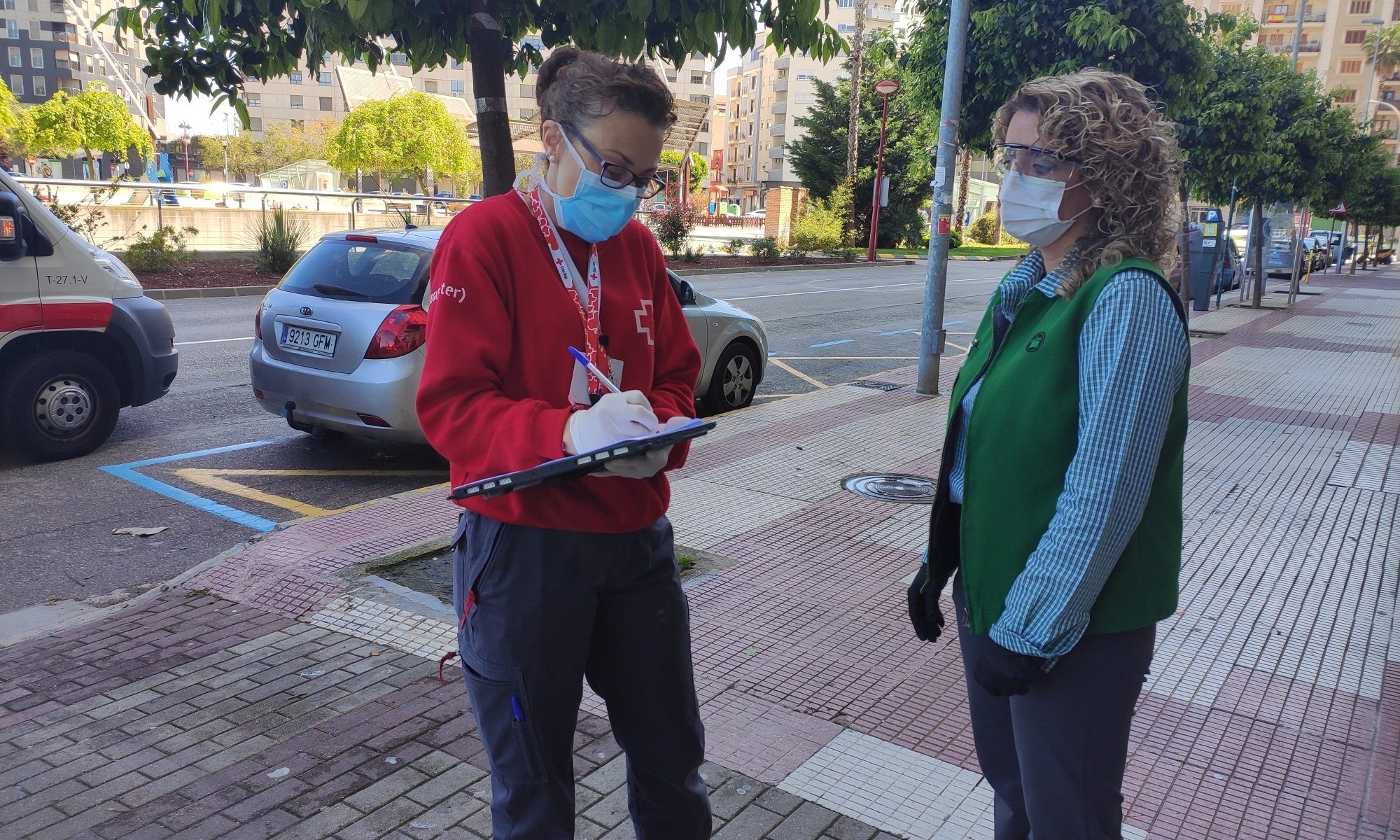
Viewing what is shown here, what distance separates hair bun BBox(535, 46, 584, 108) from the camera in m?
2.23

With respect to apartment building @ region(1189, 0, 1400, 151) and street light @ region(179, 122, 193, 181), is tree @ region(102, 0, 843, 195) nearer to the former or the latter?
street light @ region(179, 122, 193, 181)

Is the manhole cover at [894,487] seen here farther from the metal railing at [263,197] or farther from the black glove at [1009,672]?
the metal railing at [263,197]

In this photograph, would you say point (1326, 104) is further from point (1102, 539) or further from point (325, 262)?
point (1102, 539)

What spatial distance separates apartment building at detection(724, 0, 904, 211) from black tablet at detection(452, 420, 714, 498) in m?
93.2

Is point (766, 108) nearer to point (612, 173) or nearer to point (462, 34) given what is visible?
point (462, 34)

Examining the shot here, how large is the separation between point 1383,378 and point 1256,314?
881 cm

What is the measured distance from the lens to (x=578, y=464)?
180 cm

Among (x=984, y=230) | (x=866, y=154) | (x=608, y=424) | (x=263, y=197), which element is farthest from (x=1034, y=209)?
(x=984, y=230)

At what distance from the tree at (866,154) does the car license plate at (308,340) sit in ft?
123

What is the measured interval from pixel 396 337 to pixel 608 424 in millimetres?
5140

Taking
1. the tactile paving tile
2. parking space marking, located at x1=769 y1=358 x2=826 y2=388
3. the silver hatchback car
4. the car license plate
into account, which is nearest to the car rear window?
the silver hatchback car

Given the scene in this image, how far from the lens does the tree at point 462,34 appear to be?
3.89m

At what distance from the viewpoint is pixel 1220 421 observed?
9.38m

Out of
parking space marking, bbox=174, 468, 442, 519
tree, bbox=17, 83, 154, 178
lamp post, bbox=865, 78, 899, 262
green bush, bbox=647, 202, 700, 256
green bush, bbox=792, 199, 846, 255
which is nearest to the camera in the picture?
parking space marking, bbox=174, 468, 442, 519
